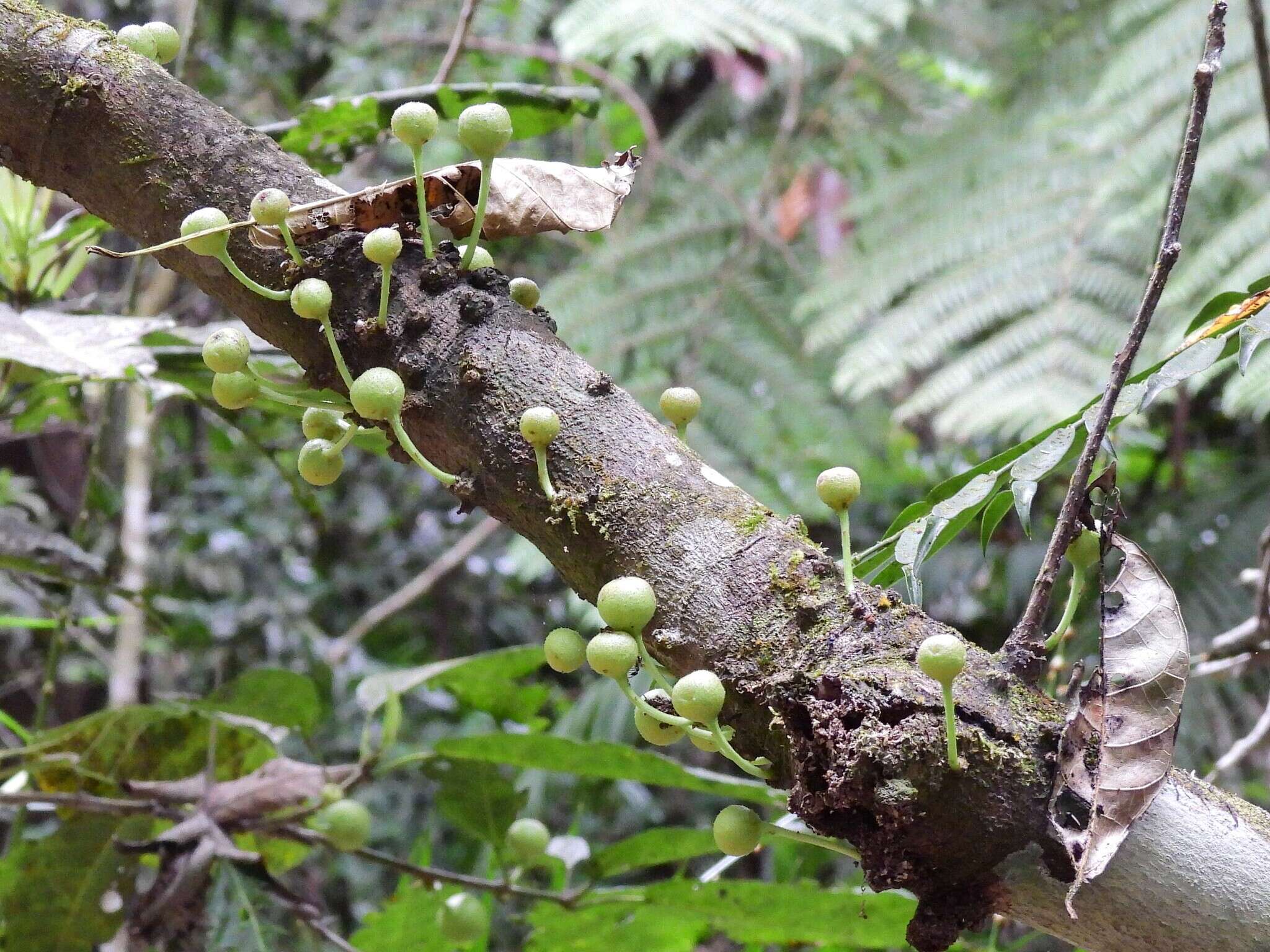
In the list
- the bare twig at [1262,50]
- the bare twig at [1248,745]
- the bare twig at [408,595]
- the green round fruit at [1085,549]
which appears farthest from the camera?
the bare twig at [408,595]

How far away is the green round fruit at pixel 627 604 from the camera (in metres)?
0.50

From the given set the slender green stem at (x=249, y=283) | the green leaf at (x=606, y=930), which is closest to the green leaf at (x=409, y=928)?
the green leaf at (x=606, y=930)

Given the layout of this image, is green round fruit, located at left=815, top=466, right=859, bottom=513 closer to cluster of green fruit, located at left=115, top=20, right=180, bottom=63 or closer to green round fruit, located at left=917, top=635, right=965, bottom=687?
green round fruit, located at left=917, top=635, right=965, bottom=687

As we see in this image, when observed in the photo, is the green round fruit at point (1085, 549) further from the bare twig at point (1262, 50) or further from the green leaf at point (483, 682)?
the green leaf at point (483, 682)

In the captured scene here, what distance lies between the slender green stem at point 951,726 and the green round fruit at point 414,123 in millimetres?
363

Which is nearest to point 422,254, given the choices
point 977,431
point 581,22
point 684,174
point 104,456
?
point 104,456

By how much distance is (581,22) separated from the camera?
7.83 ft

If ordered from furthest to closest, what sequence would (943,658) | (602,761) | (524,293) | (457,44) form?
1. (457,44)
2. (602,761)
3. (524,293)
4. (943,658)

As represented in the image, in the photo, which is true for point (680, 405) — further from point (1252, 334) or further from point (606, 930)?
point (606, 930)

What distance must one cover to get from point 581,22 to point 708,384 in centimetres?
79

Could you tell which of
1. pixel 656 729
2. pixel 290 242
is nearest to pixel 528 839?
pixel 656 729

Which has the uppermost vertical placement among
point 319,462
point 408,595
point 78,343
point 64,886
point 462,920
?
point 319,462

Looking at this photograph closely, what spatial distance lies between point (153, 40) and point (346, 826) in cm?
61

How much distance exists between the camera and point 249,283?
1.88 feet
